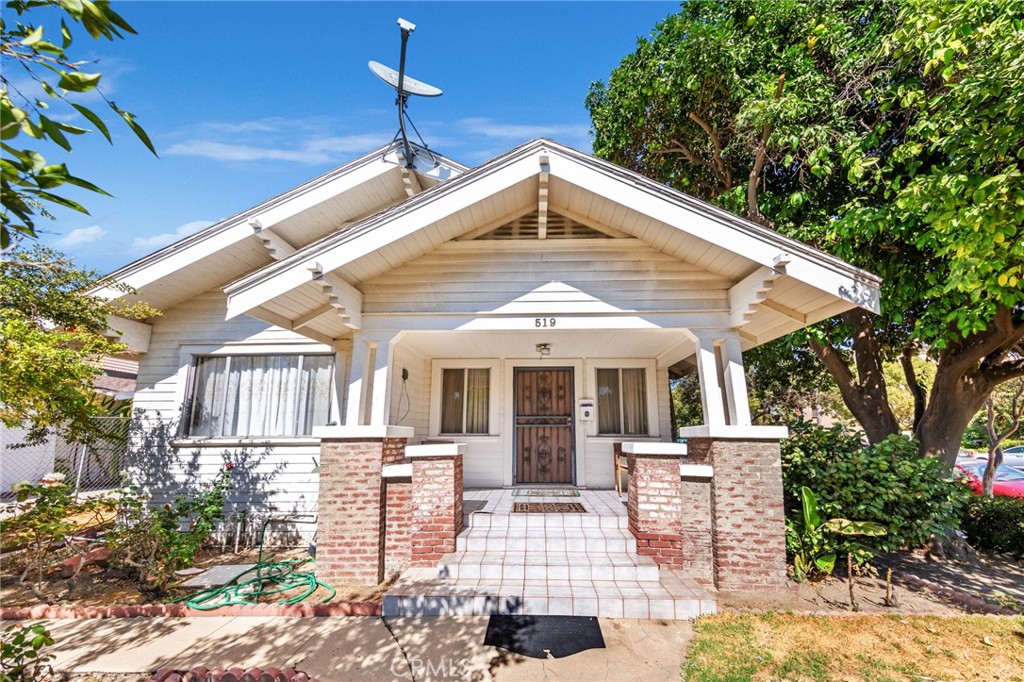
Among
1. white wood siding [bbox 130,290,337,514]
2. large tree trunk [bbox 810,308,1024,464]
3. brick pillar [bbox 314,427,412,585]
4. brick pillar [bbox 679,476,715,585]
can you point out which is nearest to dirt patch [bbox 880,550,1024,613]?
large tree trunk [bbox 810,308,1024,464]

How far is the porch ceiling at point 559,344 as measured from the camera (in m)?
6.63

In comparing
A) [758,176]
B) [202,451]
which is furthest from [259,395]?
[758,176]

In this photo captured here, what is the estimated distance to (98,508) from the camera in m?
6.32

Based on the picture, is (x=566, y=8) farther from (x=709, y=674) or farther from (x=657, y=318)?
(x=709, y=674)

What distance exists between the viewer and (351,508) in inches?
213

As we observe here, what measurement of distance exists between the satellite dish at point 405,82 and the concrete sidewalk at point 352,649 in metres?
6.95

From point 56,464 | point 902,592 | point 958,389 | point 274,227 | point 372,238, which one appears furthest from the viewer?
point 56,464

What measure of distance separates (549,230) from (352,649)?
514 centimetres

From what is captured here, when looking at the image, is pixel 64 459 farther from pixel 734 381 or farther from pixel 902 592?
pixel 902 592

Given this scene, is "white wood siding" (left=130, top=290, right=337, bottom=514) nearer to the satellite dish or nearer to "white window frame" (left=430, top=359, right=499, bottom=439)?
"white window frame" (left=430, top=359, right=499, bottom=439)

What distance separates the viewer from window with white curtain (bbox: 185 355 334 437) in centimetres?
733

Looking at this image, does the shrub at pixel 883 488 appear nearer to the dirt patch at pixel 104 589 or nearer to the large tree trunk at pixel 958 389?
the large tree trunk at pixel 958 389

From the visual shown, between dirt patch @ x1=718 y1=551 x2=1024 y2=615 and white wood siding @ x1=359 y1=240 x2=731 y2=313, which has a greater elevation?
white wood siding @ x1=359 y1=240 x2=731 y2=313

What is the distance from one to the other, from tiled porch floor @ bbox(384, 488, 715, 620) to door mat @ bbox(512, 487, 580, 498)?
93 cm
